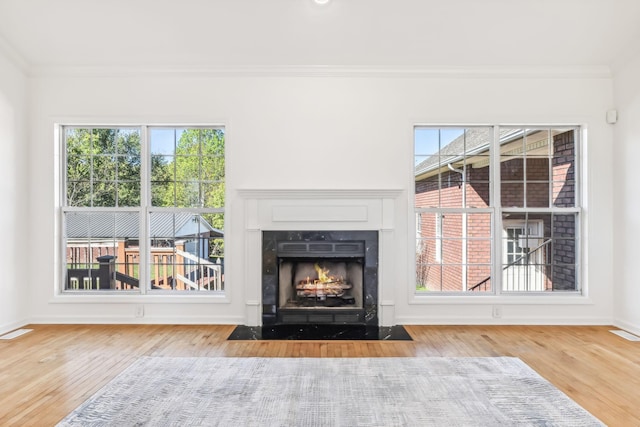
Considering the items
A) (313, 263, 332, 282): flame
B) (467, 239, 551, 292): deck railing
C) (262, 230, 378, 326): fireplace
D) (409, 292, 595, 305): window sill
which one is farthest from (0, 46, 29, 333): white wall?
(467, 239, 551, 292): deck railing

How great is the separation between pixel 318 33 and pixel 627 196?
3.48 m

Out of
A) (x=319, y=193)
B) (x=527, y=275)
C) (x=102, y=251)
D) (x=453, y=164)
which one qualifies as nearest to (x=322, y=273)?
(x=319, y=193)

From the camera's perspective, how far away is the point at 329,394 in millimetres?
2592

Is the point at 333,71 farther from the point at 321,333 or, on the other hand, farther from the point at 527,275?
the point at 527,275

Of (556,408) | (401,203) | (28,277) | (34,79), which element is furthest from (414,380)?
(34,79)

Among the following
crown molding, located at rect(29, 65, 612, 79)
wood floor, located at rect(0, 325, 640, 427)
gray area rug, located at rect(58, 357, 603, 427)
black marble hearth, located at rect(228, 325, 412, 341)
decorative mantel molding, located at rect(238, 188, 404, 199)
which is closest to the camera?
gray area rug, located at rect(58, 357, 603, 427)

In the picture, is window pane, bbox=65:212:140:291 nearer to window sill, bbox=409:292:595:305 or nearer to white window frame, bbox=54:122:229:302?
white window frame, bbox=54:122:229:302

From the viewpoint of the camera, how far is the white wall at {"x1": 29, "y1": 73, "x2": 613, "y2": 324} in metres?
4.30

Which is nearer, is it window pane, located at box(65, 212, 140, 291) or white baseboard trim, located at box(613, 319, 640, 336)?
white baseboard trim, located at box(613, 319, 640, 336)

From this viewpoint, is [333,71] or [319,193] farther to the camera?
[333,71]

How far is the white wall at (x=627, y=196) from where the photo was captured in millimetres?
3994

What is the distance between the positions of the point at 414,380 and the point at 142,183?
11.1 feet

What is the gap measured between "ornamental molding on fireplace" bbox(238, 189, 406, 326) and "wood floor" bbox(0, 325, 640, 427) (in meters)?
0.41

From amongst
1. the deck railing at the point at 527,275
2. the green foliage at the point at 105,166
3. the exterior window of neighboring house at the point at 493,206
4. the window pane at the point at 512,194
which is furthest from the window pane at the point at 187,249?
the window pane at the point at 512,194
